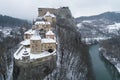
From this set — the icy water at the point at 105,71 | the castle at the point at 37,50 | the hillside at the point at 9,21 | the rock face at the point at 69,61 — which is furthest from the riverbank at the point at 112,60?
the hillside at the point at 9,21

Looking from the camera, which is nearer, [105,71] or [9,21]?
[105,71]

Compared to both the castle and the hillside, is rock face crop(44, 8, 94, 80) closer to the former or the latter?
the castle

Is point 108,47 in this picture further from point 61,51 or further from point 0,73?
point 0,73

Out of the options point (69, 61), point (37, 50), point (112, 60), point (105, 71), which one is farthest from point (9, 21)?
point (37, 50)

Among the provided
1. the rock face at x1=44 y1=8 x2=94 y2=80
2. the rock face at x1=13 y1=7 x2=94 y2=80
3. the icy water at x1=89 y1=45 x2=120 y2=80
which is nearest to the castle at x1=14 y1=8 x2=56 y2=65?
the rock face at x1=13 y1=7 x2=94 y2=80

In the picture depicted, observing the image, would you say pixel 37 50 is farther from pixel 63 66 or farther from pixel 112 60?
pixel 112 60

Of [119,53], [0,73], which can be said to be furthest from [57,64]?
[119,53]

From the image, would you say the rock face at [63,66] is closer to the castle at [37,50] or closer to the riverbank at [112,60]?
the castle at [37,50]

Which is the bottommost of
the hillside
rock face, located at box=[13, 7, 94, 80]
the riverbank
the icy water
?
the icy water

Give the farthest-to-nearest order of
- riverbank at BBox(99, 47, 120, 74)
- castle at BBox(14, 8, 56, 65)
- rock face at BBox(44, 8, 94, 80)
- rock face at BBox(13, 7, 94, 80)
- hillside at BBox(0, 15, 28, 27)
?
hillside at BBox(0, 15, 28, 27), riverbank at BBox(99, 47, 120, 74), rock face at BBox(44, 8, 94, 80), castle at BBox(14, 8, 56, 65), rock face at BBox(13, 7, 94, 80)

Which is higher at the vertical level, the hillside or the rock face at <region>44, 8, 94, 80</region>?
the hillside

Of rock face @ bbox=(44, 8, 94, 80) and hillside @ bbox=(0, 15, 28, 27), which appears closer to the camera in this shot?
rock face @ bbox=(44, 8, 94, 80)
